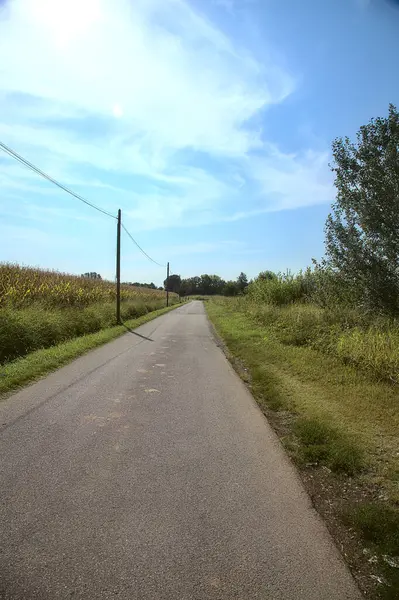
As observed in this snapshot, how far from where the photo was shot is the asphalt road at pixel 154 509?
2518 millimetres

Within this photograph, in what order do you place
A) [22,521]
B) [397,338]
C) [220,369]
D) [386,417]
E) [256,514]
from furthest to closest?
[220,369], [397,338], [386,417], [256,514], [22,521]

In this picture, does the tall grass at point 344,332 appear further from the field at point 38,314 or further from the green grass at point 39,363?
the field at point 38,314

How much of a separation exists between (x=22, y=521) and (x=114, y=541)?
2.58 ft

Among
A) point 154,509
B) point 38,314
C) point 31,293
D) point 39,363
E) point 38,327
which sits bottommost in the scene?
point 154,509

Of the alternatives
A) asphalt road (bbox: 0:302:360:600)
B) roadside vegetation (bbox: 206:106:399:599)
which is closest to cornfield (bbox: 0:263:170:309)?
roadside vegetation (bbox: 206:106:399:599)

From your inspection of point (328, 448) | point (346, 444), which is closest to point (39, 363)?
point (328, 448)

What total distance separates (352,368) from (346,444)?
13.3ft

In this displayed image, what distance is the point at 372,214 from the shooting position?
38.2 ft

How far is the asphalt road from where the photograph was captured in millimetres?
2518

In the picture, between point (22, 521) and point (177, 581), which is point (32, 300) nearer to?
point (22, 521)

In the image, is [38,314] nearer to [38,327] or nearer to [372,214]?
[38,327]

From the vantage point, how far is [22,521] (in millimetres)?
3102

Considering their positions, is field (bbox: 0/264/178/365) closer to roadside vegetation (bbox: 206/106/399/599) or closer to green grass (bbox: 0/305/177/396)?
green grass (bbox: 0/305/177/396)

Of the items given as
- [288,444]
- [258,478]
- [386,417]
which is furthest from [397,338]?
[258,478]
